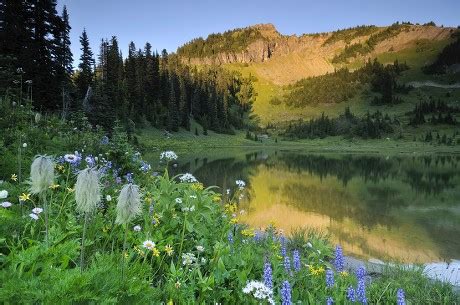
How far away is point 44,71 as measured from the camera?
1335 inches

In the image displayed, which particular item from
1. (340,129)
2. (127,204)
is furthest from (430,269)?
(340,129)

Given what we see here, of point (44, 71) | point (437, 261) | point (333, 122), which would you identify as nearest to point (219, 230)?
point (437, 261)

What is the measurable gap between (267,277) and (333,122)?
196m

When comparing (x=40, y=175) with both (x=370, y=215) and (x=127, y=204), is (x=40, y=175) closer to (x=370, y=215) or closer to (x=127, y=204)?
(x=127, y=204)

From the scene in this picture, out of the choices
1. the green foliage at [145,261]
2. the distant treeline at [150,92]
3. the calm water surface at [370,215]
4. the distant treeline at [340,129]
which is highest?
the distant treeline at [150,92]

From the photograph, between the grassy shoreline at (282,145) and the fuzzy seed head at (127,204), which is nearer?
the fuzzy seed head at (127,204)

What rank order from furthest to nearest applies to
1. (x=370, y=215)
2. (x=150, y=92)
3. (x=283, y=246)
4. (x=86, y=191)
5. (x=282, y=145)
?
(x=282, y=145)
(x=150, y=92)
(x=370, y=215)
(x=283, y=246)
(x=86, y=191)

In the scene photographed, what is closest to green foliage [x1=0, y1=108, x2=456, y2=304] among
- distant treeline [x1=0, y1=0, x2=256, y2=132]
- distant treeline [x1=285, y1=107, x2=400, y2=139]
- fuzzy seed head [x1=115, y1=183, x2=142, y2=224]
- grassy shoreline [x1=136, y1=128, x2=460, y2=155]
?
fuzzy seed head [x1=115, y1=183, x2=142, y2=224]

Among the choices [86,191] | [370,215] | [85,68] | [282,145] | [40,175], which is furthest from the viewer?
[282,145]

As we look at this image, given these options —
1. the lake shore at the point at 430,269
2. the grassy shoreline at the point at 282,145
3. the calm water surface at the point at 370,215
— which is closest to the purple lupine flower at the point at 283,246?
the lake shore at the point at 430,269

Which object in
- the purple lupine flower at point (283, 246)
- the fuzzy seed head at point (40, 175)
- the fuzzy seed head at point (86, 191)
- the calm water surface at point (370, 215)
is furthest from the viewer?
the calm water surface at point (370, 215)

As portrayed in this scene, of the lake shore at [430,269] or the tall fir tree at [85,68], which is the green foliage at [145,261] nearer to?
the lake shore at [430,269]

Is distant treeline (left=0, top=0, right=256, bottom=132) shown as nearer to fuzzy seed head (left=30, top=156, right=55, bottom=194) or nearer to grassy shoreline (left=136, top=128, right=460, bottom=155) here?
grassy shoreline (left=136, top=128, right=460, bottom=155)

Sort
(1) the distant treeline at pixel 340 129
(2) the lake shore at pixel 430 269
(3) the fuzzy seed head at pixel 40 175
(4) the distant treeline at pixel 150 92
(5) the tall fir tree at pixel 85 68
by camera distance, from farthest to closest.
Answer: (1) the distant treeline at pixel 340 129
(4) the distant treeline at pixel 150 92
(5) the tall fir tree at pixel 85 68
(2) the lake shore at pixel 430 269
(3) the fuzzy seed head at pixel 40 175
